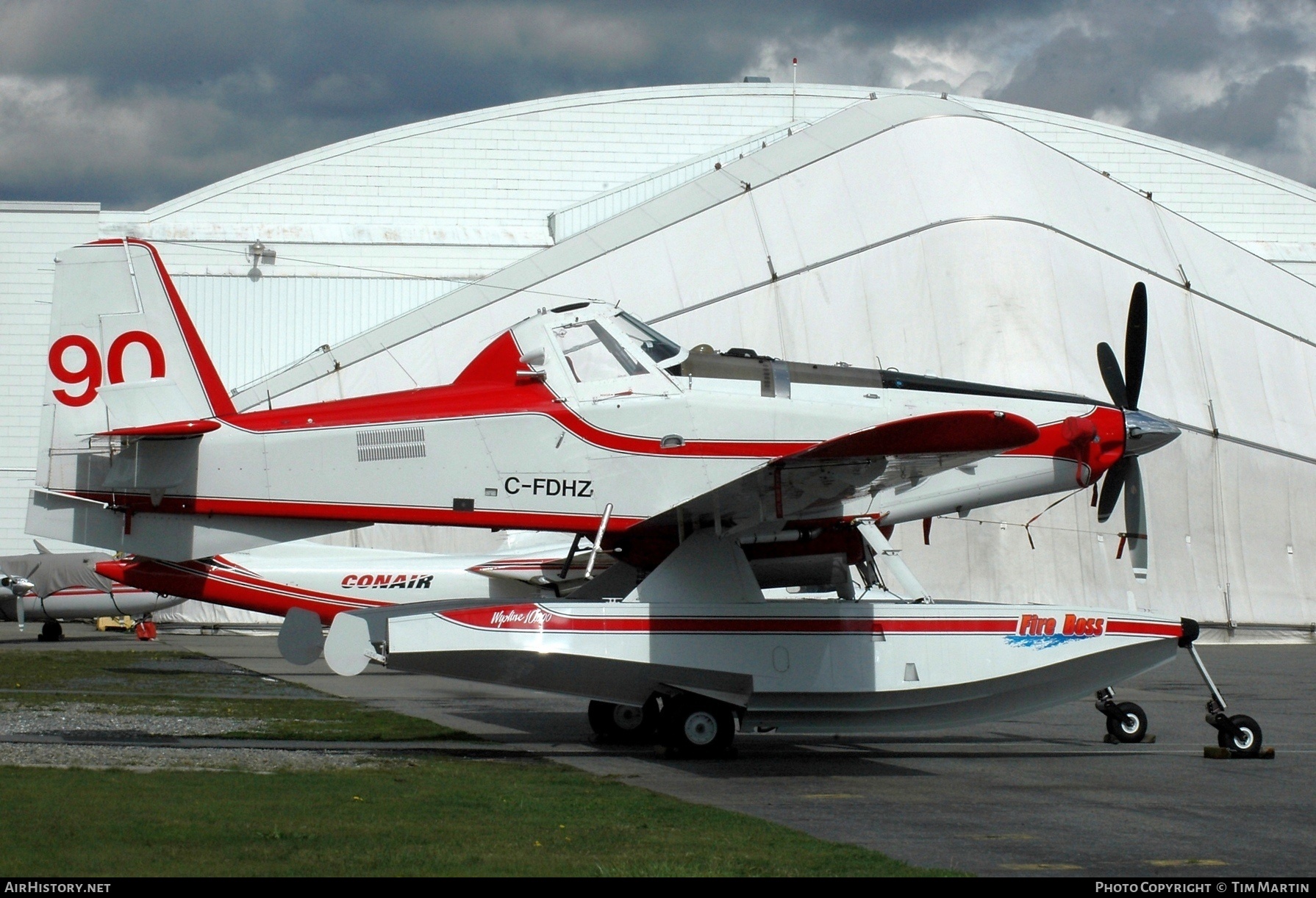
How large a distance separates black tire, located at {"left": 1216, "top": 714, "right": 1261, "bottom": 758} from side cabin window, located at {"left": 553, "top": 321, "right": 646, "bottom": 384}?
680 cm

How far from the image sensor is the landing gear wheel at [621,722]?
43.9 feet

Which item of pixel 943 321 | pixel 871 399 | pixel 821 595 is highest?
pixel 943 321

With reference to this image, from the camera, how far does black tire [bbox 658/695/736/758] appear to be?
11977 millimetres

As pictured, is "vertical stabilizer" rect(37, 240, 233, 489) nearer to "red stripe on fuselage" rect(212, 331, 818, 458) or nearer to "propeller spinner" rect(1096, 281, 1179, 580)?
"red stripe on fuselage" rect(212, 331, 818, 458)

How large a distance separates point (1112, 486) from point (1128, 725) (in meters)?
2.82

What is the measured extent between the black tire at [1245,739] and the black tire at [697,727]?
16.1ft

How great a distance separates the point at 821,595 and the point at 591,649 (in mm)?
7957

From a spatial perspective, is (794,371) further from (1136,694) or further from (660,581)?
(1136,694)

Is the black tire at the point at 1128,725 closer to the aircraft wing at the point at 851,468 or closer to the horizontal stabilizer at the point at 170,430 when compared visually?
the aircraft wing at the point at 851,468

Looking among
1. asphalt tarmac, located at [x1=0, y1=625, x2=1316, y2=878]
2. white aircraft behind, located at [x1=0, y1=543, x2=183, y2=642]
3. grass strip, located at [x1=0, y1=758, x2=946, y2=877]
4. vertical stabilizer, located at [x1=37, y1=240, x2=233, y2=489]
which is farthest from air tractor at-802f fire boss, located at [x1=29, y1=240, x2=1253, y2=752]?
white aircraft behind, located at [x1=0, y1=543, x2=183, y2=642]

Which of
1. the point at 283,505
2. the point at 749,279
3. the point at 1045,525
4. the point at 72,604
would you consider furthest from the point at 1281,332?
the point at 72,604

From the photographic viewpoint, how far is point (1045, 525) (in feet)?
93.5

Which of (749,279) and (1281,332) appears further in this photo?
(1281,332)

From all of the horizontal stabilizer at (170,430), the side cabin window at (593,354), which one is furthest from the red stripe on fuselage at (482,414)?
the side cabin window at (593,354)
